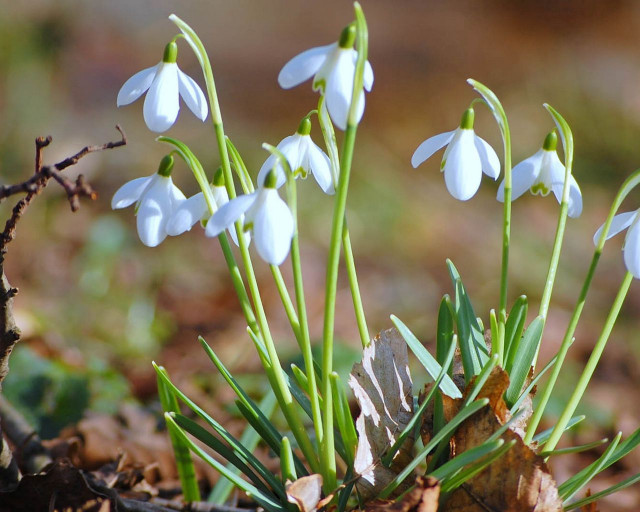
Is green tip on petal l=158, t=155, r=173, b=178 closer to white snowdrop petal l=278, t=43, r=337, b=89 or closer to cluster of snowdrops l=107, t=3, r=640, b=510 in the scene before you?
cluster of snowdrops l=107, t=3, r=640, b=510

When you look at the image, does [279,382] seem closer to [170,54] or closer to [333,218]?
[333,218]

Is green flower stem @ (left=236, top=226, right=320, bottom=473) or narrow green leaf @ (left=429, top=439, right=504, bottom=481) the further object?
green flower stem @ (left=236, top=226, right=320, bottom=473)

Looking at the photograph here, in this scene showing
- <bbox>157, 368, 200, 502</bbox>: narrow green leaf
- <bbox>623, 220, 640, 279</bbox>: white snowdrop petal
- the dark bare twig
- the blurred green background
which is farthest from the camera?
the blurred green background

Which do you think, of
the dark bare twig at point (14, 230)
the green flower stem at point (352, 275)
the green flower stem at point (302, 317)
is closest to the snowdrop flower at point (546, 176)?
the green flower stem at point (352, 275)

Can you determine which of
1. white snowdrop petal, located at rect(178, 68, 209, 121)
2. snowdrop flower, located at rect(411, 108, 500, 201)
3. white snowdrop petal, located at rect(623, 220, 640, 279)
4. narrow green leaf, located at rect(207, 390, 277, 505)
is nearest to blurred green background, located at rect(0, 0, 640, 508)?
narrow green leaf, located at rect(207, 390, 277, 505)

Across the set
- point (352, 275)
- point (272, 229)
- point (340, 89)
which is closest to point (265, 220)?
point (272, 229)

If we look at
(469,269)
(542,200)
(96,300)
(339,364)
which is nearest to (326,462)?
(339,364)

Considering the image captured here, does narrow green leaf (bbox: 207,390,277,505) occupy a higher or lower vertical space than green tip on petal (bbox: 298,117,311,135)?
lower
